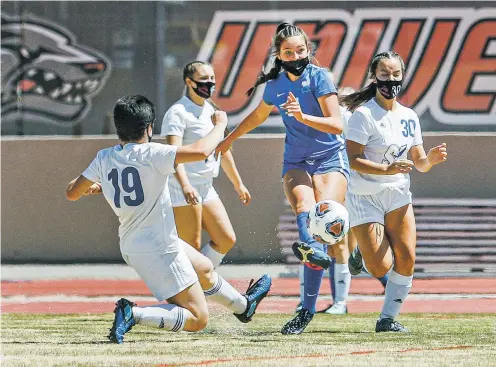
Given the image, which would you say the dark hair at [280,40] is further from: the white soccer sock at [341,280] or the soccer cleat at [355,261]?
the white soccer sock at [341,280]

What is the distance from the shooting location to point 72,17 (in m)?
16.3

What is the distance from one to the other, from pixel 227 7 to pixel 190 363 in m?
10.3

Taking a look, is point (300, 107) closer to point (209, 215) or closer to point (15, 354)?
point (209, 215)

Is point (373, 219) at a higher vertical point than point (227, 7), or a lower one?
lower

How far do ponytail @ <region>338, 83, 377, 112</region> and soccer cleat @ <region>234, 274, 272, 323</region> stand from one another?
1544 mm

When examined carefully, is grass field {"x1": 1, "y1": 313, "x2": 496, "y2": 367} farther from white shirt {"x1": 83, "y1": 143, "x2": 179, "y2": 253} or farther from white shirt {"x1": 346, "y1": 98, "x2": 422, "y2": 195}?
white shirt {"x1": 346, "y1": 98, "x2": 422, "y2": 195}

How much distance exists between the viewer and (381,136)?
843 cm

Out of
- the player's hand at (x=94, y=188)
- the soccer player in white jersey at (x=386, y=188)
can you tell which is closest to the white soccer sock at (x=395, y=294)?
the soccer player in white jersey at (x=386, y=188)

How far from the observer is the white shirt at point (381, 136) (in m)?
8.41

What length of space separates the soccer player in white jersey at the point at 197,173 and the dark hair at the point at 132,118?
2073mm

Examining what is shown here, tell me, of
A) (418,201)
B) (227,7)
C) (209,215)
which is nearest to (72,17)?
(227,7)

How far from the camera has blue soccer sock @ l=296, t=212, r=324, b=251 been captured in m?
7.93

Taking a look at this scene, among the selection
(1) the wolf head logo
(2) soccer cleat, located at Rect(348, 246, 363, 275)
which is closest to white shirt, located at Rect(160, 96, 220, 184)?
(2) soccer cleat, located at Rect(348, 246, 363, 275)

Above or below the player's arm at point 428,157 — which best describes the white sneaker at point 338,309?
below
